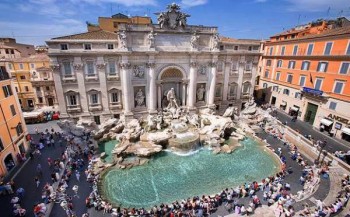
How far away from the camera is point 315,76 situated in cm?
2661

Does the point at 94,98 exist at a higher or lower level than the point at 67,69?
lower

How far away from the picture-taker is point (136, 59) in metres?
24.8

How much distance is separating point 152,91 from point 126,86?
3674 mm

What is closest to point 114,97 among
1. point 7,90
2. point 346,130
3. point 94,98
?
point 94,98

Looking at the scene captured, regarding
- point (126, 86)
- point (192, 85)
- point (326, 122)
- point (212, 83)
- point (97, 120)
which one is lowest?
point (97, 120)

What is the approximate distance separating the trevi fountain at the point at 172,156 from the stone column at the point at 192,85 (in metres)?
1.79

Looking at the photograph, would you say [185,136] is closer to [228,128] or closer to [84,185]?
[228,128]

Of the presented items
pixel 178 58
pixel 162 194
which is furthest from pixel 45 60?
pixel 162 194

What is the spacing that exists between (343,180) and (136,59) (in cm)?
2473

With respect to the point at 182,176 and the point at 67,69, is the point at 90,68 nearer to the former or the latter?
the point at 67,69

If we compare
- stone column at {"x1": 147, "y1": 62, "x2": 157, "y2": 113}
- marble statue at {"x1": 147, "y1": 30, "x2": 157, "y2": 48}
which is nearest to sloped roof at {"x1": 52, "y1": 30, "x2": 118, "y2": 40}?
marble statue at {"x1": 147, "y1": 30, "x2": 157, "y2": 48}

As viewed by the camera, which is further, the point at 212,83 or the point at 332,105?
the point at 212,83

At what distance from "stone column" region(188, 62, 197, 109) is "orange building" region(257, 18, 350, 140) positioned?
645 inches

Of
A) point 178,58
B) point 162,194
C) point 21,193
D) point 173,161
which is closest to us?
point 21,193
